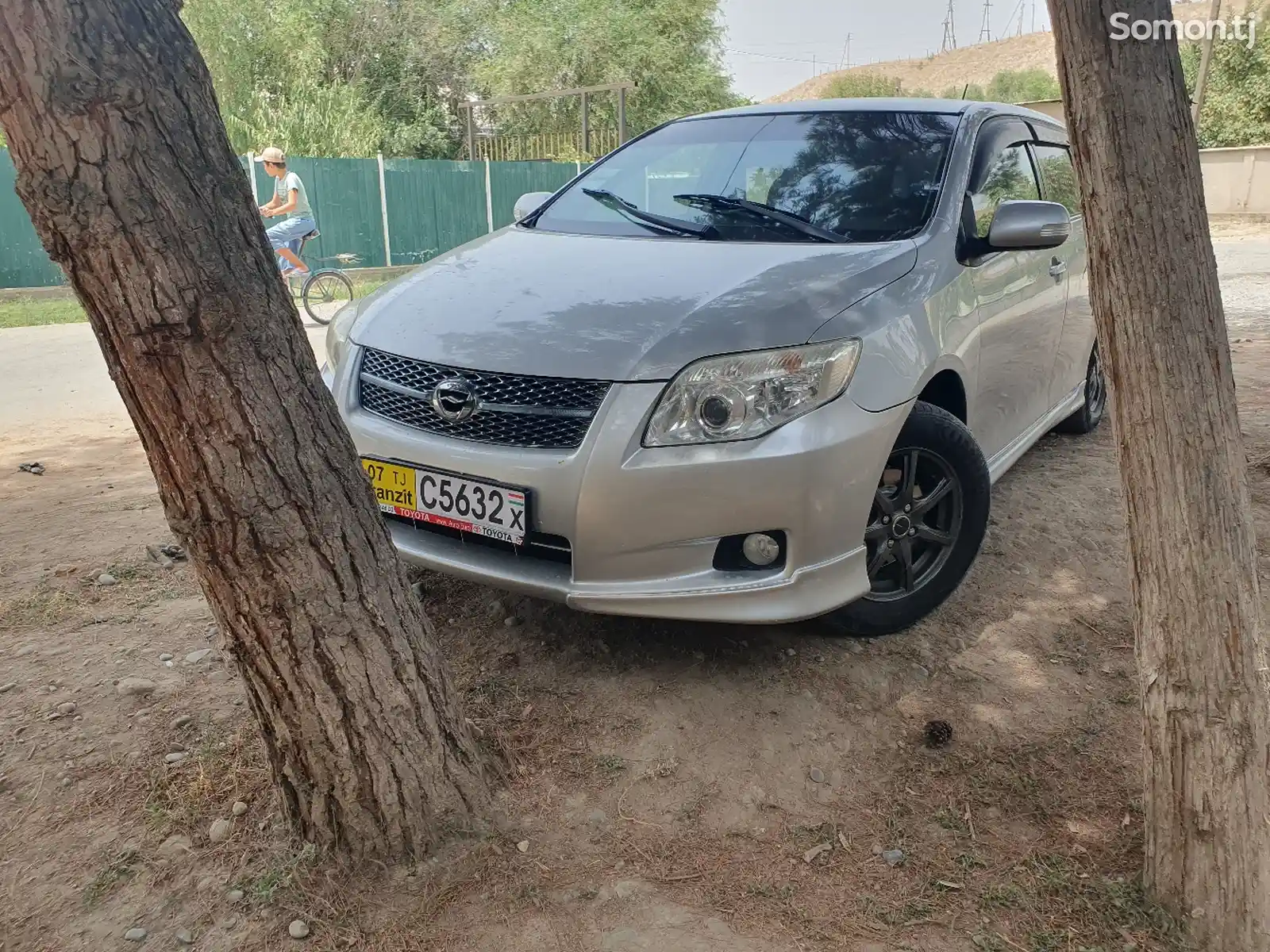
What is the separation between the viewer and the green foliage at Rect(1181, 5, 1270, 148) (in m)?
29.7

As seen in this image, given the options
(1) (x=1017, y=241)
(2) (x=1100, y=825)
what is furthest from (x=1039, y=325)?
(2) (x=1100, y=825)

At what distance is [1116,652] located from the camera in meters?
3.26

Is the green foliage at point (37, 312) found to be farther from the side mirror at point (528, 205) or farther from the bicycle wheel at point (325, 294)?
the side mirror at point (528, 205)

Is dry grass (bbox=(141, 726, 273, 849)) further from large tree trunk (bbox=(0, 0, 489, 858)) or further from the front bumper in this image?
the front bumper

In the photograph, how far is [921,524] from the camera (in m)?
3.21

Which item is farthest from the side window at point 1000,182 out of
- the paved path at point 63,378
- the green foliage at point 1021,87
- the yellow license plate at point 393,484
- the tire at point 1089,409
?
the green foliage at point 1021,87

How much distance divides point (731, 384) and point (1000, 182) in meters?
1.91

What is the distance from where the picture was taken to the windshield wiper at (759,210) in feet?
11.1

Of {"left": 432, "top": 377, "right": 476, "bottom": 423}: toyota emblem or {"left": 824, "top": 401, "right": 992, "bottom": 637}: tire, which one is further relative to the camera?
{"left": 824, "top": 401, "right": 992, "bottom": 637}: tire

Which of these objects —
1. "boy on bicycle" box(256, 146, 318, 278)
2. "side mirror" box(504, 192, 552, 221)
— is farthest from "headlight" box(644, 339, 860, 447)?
"boy on bicycle" box(256, 146, 318, 278)

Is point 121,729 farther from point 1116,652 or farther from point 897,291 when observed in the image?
point 1116,652

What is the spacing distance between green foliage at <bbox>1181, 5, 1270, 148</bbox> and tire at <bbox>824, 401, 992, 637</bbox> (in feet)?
103

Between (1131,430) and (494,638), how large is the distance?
196 centimetres

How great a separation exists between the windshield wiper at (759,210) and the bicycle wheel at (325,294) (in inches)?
316
